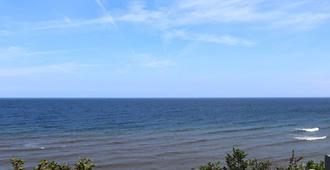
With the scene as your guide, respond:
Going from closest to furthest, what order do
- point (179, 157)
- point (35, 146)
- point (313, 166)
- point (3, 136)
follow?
point (313, 166) < point (179, 157) < point (35, 146) < point (3, 136)

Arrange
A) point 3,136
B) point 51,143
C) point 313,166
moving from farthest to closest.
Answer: point 3,136, point 51,143, point 313,166

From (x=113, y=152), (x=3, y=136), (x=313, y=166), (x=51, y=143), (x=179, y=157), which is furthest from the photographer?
(x=3, y=136)

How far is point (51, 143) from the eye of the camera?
39781 mm

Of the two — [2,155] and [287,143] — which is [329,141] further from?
[2,155]

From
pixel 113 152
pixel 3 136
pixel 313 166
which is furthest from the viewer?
pixel 3 136

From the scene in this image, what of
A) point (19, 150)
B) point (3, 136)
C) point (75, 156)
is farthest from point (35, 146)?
point (3, 136)

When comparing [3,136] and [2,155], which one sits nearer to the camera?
[2,155]

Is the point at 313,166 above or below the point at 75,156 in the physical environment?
above

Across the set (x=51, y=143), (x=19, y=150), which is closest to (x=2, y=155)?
(x=19, y=150)

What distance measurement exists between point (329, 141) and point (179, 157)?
55.7ft

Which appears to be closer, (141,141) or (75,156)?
(75,156)

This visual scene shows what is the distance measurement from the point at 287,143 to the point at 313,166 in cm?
2926

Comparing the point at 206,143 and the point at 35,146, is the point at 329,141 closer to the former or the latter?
the point at 206,143

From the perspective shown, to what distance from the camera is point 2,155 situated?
32.9m
